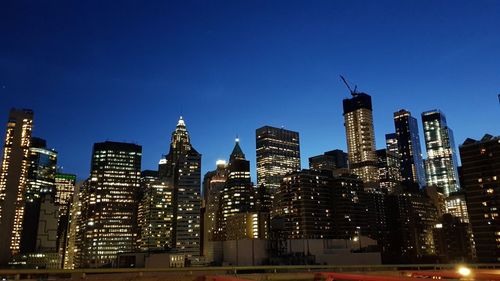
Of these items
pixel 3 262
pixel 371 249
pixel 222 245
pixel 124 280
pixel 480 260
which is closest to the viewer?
pixel 124 280

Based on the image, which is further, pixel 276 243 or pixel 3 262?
pixel 3 262

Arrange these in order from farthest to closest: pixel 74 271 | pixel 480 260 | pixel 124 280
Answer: pixel 480 260, pixel 74 271, pixel 124 280

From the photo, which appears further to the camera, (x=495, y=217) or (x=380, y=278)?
(x=495, y=217)

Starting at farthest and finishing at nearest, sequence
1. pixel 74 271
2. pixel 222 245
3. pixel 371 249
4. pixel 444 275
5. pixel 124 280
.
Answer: pixel 371 249 < pixel 222 245 < pixel 74 271 < pixel 124 280 < pixel 444 275

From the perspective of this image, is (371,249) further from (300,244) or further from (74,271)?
(74,271)

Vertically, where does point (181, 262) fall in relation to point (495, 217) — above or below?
below

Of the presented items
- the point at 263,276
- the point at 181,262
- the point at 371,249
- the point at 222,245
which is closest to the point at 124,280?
the point at 263,276

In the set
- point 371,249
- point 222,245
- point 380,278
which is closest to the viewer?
point 380,278

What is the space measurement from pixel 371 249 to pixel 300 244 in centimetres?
2161

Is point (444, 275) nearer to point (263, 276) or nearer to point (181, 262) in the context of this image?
point (263, 276)

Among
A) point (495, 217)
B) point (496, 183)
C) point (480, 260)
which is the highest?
point (496, 183)

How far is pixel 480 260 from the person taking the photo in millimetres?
187250

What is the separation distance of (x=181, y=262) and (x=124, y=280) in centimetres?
11007

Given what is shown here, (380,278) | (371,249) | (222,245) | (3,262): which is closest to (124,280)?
(380,278)
